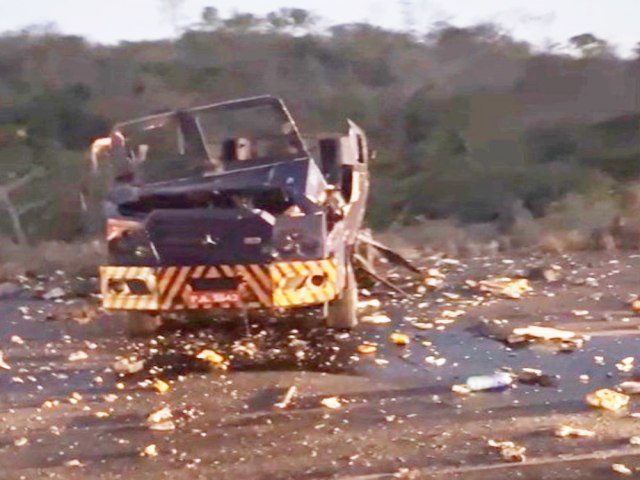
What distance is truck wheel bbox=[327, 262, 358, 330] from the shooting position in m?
10.6

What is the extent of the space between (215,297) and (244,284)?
0.25 metres

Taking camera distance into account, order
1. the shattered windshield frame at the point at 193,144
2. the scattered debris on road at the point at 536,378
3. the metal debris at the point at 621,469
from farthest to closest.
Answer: the shattered windshield frame at the point at 193,144
the scattered debris on road at the point at 536,378
the metal debris at the point at 621,469

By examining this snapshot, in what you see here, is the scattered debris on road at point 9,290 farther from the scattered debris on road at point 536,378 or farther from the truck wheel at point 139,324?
the scattered debris on road at point 536,378

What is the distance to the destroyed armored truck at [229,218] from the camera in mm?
9961

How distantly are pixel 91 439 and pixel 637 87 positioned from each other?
96.7 ft

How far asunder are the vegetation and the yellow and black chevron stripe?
819 cm

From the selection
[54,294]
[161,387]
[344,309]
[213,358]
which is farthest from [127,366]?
[54,294]

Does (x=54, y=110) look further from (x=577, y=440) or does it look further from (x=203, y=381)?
(x=577, y=440)

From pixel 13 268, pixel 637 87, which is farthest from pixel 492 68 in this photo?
pixel 13 268

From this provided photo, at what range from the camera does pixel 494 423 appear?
7.23m

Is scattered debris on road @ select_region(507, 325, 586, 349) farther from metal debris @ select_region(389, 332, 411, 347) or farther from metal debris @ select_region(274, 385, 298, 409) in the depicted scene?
metal debris @ select_region(274, 385, 298, 409)

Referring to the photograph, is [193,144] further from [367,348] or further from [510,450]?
[510,450]

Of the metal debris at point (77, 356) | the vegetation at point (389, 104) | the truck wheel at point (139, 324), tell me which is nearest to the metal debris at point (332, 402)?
the metal debris at point (77, 356)

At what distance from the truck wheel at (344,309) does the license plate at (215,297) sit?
103cm
